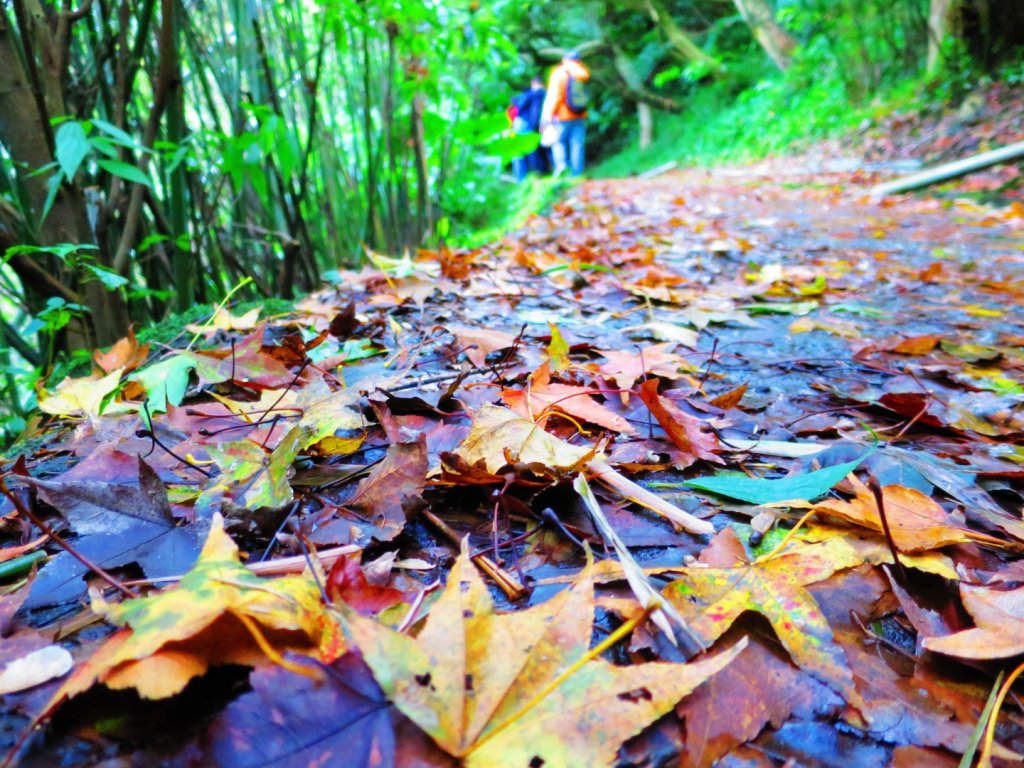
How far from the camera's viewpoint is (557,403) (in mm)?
983

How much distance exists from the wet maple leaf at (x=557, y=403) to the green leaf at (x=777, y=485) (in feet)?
0.63

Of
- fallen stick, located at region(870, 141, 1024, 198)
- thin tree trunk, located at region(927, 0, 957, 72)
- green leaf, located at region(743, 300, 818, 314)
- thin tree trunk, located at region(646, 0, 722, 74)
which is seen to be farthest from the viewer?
thin tree trunk, located at region(646, 0, 722, 74)

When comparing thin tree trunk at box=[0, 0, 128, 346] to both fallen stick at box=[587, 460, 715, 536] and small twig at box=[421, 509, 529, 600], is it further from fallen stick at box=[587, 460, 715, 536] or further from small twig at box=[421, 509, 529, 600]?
fallen stick at box=[587, 460, 715, 536]

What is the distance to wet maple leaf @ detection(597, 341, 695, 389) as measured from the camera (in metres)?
1.18

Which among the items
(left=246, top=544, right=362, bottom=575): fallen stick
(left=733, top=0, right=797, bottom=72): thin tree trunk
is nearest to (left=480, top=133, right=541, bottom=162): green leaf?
(left=246, top=544, right=362, bottom=575): fallen stick

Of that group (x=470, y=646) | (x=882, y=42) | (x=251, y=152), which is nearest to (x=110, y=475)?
(x=470, y=646)

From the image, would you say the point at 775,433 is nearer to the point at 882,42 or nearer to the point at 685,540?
the point at 685,540

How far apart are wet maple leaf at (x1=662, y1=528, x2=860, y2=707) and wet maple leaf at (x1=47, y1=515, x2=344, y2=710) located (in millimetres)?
353

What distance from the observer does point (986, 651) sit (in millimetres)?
541

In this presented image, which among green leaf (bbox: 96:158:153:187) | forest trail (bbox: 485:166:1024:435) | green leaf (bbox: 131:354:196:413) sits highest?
green leaf (bbox: 96:158:153:187)

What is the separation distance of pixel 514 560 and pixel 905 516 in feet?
1.66

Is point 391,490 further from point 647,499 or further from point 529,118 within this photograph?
point 529,118

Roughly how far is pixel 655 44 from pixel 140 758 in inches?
800

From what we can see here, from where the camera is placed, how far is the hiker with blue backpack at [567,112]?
9133mm
